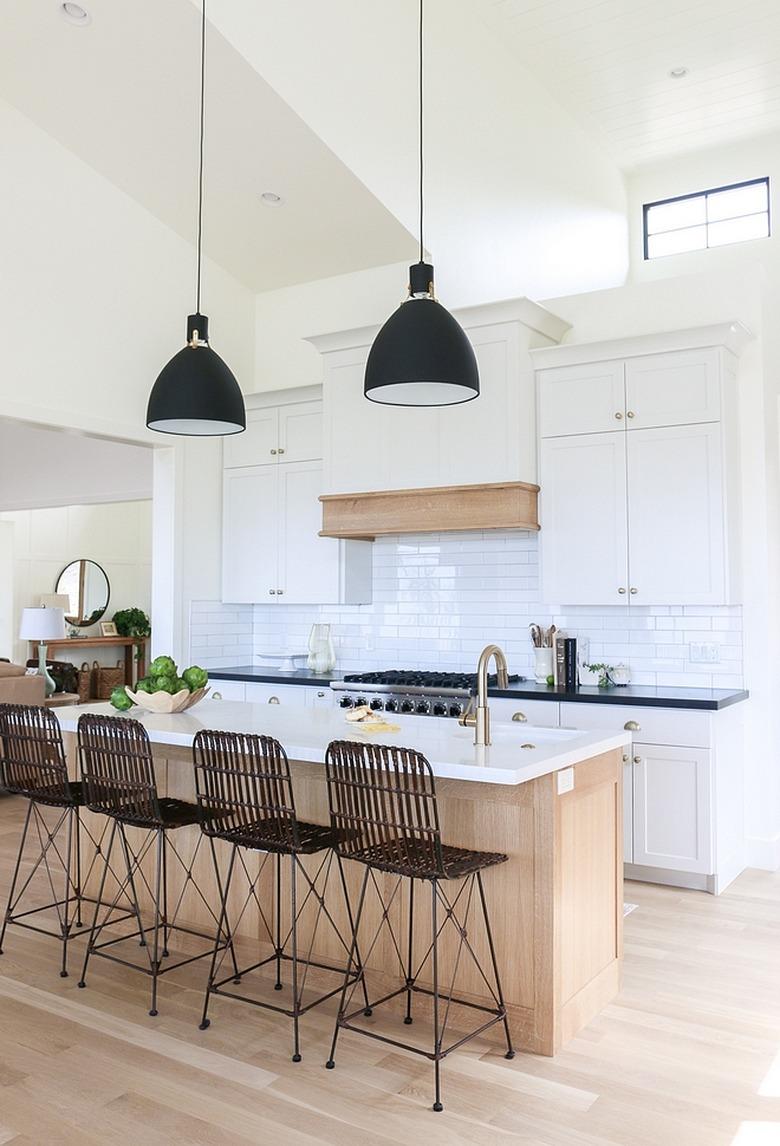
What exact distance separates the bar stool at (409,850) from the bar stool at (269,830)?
0.15m

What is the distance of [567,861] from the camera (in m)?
3.15

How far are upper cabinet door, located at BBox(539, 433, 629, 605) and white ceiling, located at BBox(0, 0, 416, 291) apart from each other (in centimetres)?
170

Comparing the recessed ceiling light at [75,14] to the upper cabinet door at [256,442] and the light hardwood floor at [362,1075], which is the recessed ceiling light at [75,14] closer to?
the upper cabinet door at [256,442]

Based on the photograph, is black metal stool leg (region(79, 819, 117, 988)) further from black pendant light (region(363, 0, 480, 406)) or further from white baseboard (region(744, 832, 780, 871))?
white baseboard (region(744, 832, 780, 871))

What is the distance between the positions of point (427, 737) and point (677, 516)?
223 centimetres

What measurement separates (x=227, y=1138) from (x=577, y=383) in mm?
4003

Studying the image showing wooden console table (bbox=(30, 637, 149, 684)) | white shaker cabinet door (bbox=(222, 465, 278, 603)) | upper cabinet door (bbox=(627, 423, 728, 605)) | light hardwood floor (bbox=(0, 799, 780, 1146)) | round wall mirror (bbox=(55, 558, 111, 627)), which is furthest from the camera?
round wall mirror (bbox=(55, 558, 111, 627))

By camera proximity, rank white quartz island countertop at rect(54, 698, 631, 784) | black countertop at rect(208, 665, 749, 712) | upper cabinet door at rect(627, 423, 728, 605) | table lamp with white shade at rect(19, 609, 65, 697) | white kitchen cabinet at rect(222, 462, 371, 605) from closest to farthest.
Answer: white quartz island countertop at rect(54, 698, 631, 784)
black countertop at rect(208, 665, 749, 712)
upper cabinet door at rect(627, 423, 728, 605)
white kitchen cabinet at rect(222, 462, 371, 605)
table lamp with white shade at rect(19, 609, 65, 697)

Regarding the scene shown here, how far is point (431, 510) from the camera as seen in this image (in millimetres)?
5660

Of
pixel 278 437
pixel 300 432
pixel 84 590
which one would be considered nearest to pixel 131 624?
pixel 84 590

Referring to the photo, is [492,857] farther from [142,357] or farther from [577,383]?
[142,357]

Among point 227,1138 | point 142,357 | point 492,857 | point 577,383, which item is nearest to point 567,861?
point 492,857

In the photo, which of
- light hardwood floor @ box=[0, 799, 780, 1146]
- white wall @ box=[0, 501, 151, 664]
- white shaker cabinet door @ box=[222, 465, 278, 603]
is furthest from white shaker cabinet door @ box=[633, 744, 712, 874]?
white wall @ box=[0, 501, 151, 664]

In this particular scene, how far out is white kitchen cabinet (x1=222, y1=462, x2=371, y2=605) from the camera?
6258 millimetres
